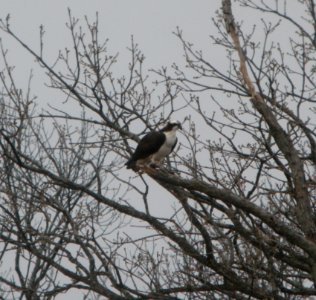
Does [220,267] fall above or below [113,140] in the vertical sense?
below

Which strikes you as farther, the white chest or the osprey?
the white chest

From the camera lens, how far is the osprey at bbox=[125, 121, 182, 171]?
30.9ft

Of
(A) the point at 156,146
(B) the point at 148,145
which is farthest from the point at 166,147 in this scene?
(B) the point at 148,145

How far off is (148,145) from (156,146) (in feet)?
0.88

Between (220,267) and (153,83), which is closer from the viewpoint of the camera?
(220,267)

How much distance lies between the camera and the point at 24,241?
792cm

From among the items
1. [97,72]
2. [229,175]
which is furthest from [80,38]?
[229,175]

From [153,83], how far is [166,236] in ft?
7.62

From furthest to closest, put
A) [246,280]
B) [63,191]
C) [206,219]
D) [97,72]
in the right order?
[63,191] < [97,72] < [246,280] < [206,219]

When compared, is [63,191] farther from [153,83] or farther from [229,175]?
[229,175]

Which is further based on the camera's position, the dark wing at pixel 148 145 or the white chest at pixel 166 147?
the white chest at pixel 166 147

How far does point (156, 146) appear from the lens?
1004cm

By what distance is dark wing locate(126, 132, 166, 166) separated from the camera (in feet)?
30.6

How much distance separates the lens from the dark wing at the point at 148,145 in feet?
30.6
